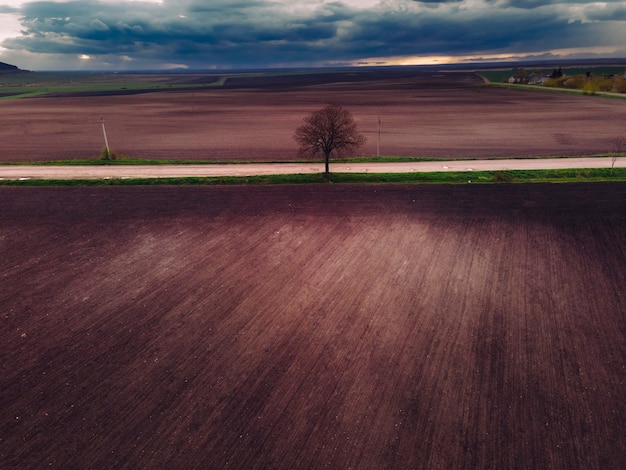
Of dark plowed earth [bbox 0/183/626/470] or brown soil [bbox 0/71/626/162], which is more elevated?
brown soil [bbox 0/71/626/162]

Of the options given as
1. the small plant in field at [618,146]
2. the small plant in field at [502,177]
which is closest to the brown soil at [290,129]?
the small plant in field at [618,146]

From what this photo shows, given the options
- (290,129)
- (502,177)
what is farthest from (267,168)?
(290,129)

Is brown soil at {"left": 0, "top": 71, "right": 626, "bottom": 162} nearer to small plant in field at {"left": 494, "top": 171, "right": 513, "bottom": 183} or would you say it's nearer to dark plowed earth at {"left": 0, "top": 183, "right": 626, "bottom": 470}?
small plant in field at {"left": 494, "top": 171, "right": 513, "bottom": 183}

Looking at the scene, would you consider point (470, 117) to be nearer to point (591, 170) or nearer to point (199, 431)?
point (591, 170)

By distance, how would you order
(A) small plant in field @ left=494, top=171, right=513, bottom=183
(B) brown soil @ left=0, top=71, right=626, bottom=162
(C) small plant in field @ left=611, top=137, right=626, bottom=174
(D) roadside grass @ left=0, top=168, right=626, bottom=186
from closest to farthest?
(D) roadside grass @ left=0, top=168, right=626, bottom=186 < (A) small plant in field @ left=494, top=171, right=513, bottom=183 < (C) small plant in field @ left=611, top=137, right=626, bottom=174 < (B) brown soil @ left=0, top=71, right=626, bottom=162

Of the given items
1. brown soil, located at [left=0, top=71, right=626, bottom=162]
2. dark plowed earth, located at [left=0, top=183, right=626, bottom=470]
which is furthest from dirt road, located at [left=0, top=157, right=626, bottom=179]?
dark plowed earth, located at [left=0, top=183, right=626, bottom=470]

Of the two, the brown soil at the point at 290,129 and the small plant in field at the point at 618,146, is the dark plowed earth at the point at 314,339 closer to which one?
the small plant in field at the point at 618,146

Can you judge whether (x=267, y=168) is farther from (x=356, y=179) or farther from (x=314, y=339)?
(x=314, y=339)
